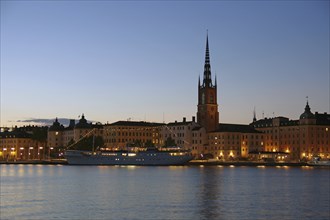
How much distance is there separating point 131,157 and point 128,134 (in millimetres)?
Answer: 23043

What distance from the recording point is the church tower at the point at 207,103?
141500 millimetres

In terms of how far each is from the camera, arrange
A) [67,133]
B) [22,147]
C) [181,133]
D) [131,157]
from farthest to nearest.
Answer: [22,147]
[67,133]
[181,133]
[131,157]

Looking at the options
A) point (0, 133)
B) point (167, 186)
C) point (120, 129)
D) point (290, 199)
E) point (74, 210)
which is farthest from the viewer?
point (0, 133)

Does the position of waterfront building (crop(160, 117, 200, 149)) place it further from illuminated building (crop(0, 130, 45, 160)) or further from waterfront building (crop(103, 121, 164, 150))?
illuminated building (crop(0, 130, 45, 160))

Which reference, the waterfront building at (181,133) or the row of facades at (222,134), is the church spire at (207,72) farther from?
the waterfront building at (181,133)

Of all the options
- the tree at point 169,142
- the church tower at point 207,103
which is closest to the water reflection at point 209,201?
the tree at point 169,142

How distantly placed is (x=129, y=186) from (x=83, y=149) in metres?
81.2

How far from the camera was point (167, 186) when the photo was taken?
54750mm

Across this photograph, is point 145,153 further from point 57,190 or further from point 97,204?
point 97,204

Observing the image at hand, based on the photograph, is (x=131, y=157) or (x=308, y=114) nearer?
(x=131, y=157)

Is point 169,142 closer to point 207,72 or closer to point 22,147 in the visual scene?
point 207,72

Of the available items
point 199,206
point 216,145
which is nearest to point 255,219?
point 199,206

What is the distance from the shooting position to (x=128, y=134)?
481 ft

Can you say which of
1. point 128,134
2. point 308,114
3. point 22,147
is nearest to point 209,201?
point 308,114
